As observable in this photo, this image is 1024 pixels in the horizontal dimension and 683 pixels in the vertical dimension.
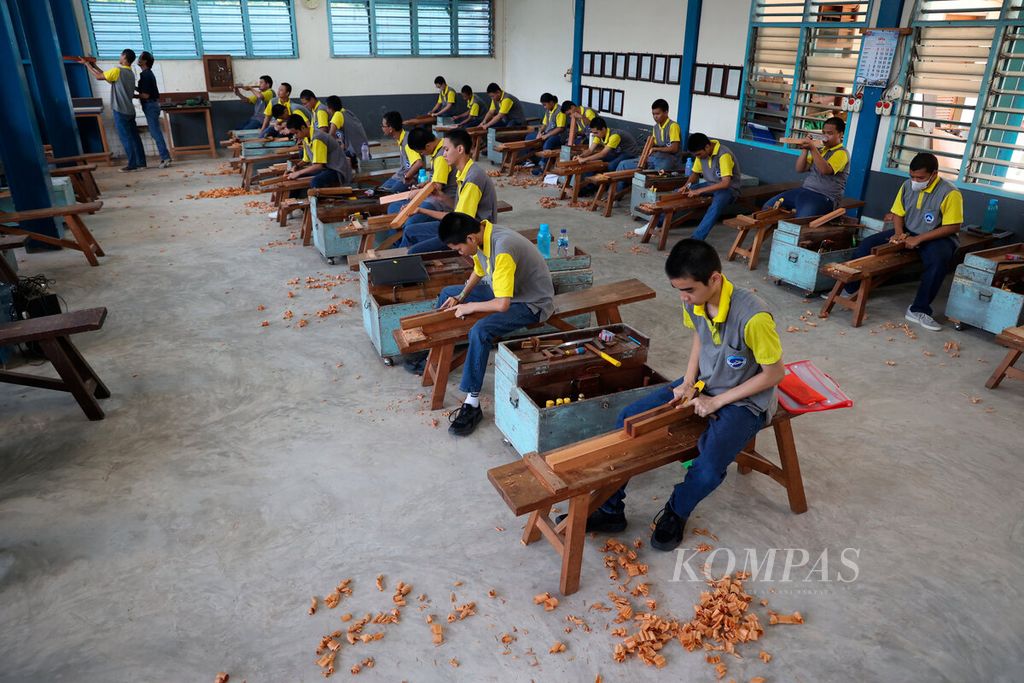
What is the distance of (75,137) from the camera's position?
11.6 meters

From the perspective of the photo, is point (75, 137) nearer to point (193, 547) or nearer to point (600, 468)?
point (193, 547)

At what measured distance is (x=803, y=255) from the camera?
6.94m

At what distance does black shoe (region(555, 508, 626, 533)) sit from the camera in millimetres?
3729

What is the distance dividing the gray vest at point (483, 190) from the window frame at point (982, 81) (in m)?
5.06

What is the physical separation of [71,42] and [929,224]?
15.4 metres

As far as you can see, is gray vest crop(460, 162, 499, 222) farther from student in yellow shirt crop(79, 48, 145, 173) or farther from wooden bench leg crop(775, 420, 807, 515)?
student in yellow shirt crop(79, 48, 145, 173)

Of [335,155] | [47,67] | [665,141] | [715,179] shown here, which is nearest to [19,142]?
[335,155]

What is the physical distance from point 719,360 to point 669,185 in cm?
657

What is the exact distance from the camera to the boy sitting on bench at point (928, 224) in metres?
6.28

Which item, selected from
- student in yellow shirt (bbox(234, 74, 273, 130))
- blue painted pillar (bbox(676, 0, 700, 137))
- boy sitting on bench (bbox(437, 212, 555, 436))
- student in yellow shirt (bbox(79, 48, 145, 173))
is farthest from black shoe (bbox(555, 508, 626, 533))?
student in yellow shirt (bbox(79, 48, 145, 173))

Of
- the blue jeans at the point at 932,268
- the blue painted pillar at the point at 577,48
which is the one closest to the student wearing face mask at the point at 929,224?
the blue jeans at the point at 932,268

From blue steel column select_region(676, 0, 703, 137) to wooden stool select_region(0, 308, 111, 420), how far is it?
9270 millimetres

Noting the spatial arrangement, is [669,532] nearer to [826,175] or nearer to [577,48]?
[826,175]

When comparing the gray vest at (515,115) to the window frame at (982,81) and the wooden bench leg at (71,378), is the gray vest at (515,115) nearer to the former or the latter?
the window frame at (982,81)
